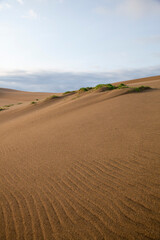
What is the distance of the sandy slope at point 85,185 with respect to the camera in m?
1.94

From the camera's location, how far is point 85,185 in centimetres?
261

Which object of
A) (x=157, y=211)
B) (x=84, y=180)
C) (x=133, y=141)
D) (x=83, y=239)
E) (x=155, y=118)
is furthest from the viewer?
(x=155, y=118)

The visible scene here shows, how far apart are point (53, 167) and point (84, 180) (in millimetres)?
722

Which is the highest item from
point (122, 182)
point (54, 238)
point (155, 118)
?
point (155, 118)

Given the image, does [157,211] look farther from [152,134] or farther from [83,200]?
[152,134]

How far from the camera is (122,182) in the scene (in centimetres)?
253

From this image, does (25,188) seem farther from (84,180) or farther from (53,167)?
(84,180)

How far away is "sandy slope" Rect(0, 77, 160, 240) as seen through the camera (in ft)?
6.36

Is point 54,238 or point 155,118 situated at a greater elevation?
point 155,118

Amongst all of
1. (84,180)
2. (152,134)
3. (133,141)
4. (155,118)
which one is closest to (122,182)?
(84,180)

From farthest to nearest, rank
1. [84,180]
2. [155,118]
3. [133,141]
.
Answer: [155,118]
[133,141]
[84,180]

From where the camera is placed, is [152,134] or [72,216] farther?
[152,134]

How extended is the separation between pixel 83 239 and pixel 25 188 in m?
1.27

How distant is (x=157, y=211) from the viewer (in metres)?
1.98
